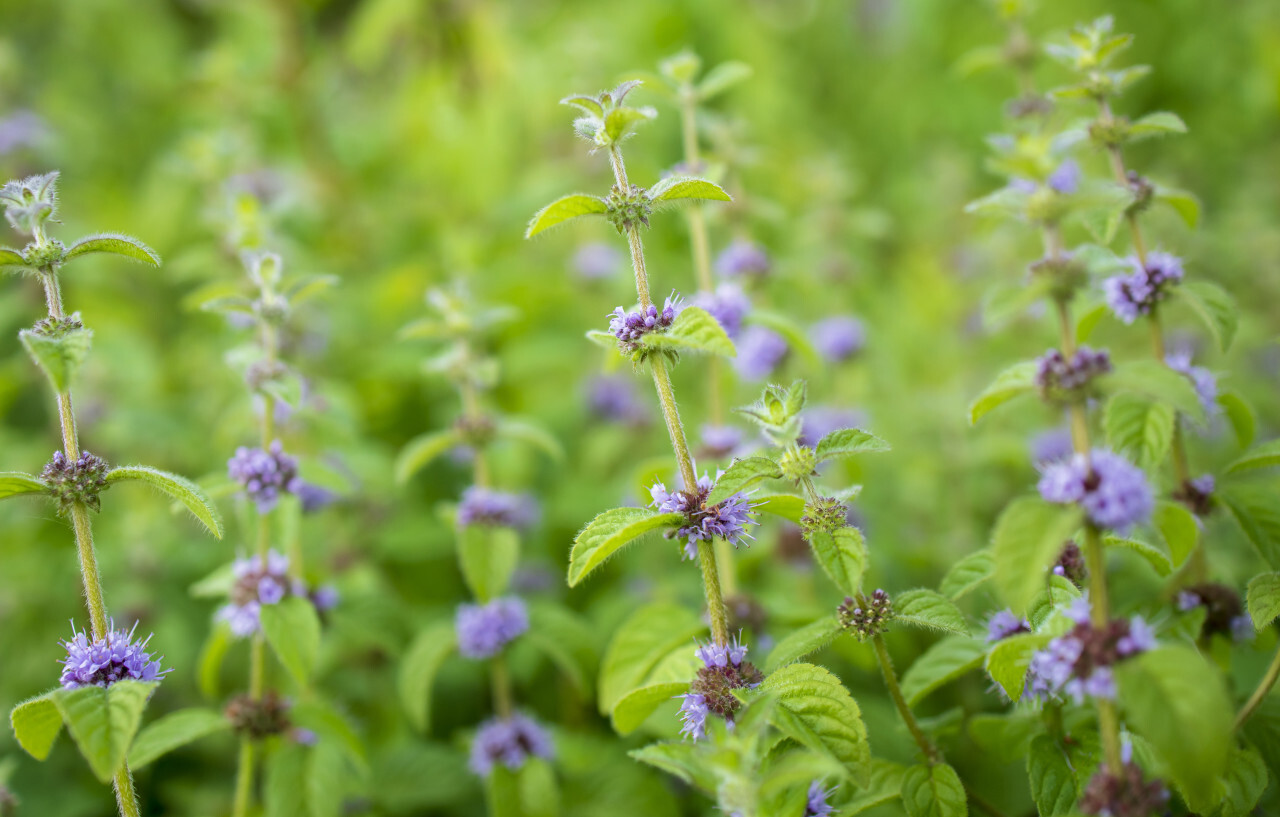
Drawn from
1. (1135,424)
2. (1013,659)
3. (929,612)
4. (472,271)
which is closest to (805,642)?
(929,612)

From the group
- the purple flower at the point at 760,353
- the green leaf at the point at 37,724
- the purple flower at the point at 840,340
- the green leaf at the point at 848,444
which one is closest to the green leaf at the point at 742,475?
the green leaf at the point at 848,444

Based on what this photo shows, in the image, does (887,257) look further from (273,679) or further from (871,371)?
(273,679)

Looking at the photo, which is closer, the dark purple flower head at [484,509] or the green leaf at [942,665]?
the green leaf at [942,665]

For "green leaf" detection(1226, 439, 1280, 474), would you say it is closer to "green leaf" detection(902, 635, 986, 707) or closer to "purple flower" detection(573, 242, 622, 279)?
"green leaf" detection(902, 635, 986, 707)

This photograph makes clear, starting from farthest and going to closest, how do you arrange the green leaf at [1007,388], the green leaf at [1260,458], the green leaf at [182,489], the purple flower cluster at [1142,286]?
the purple flower cluster at [1142,286], the green leaf at [1260,458], the green leaf at [182,489], the green leaf at [1007,388]

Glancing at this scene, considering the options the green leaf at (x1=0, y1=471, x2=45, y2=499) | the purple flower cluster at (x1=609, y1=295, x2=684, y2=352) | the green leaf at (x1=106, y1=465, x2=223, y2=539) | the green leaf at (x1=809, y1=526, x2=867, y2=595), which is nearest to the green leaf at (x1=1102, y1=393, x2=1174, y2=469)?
the green leaf at (x1=809, y1=526, x2=867, y2=595)

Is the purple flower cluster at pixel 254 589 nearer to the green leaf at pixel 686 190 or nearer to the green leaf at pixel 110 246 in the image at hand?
the green leaf at pixel 110 246

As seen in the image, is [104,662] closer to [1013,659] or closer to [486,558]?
[486,558]
